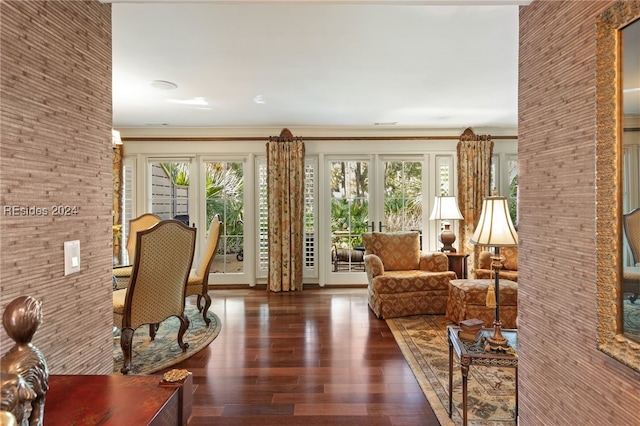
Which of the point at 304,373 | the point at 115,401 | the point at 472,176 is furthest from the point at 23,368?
the point at 472,176

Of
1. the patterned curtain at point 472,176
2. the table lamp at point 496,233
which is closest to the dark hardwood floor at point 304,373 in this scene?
the table lamp at point 496,233

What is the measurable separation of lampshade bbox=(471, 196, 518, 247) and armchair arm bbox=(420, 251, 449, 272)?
2366 mm

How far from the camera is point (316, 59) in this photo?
285 centimetres

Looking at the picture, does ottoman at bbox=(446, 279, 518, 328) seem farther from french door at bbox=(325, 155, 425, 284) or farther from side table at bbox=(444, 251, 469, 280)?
french door at bbox=(325, 155, 425, 284)

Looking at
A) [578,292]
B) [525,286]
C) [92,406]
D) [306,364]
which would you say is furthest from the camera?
[306,364]

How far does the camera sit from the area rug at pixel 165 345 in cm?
276

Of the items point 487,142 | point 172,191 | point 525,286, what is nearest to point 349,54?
point 525,286

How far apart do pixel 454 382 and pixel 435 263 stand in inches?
77.0

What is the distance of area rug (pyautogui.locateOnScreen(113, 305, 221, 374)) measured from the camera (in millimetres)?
2758

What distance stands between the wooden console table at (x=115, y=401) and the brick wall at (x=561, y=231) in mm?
1206

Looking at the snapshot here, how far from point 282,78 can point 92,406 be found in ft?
9.96

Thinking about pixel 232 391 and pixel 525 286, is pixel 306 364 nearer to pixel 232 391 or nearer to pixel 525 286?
pixel 232 391

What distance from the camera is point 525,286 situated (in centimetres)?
139

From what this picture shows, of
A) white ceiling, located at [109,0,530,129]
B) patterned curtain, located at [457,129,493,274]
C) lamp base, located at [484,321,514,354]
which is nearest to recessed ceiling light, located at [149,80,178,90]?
white ceiling, located at [109,0,530,129]
